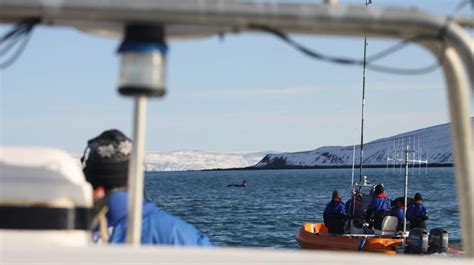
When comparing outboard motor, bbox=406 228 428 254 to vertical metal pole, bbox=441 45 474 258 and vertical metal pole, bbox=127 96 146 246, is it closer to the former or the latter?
vertical metal pole, bbox=441 45 474 258

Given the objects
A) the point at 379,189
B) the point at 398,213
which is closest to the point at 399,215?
the point at 398,213

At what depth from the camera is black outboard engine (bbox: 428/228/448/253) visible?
15.0 meters

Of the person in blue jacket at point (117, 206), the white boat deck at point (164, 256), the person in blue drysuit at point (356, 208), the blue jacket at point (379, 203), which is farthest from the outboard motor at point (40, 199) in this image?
the person in blue drysuit at point (356, 208)

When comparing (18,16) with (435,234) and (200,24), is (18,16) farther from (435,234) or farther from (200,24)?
(435,234)

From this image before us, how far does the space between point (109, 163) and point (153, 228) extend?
0.88 feet

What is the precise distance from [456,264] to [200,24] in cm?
91

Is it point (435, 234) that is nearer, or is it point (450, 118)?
point (450, 118)

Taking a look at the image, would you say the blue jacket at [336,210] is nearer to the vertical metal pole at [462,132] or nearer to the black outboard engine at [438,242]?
the black outboard engine at [438,242]

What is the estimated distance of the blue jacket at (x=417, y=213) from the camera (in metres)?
17.9

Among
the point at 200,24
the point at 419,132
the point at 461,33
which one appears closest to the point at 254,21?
the point at 200,24

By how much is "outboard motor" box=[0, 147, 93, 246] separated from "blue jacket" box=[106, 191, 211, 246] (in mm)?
631

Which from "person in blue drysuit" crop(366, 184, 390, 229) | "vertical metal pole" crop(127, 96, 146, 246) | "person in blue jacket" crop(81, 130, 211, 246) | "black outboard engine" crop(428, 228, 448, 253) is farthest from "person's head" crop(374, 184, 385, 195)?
"vertical metal pole" crop(127, 96, 146, 246)

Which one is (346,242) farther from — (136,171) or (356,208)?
(136,171)

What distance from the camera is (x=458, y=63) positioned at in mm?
2400
